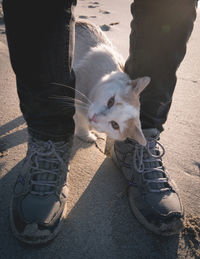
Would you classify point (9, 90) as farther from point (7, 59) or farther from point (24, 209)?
point (24, 209)

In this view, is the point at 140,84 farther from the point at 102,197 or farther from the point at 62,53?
the point at 102,197

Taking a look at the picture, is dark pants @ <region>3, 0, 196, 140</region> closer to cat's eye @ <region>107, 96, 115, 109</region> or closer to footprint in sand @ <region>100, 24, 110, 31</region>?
cat's eye @ <region>107, 96, 115, 109</region>

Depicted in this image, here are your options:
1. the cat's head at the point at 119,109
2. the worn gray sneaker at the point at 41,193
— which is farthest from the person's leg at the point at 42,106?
the cat's head at the point at 119,109

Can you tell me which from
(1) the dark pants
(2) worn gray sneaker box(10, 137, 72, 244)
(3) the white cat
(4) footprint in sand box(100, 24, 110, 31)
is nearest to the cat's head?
(3) the white cat

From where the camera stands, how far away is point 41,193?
1.05m

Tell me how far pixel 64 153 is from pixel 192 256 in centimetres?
84

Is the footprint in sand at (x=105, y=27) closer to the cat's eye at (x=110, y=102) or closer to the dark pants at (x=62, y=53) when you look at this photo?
the dark pants at (x=62, y=53)

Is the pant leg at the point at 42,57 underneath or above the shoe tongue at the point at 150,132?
above

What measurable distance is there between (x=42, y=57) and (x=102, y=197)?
2.69 ft

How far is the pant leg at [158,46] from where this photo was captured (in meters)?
1.08

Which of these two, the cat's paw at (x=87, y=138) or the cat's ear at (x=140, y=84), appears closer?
the cat's ear at (x=140, y=84)

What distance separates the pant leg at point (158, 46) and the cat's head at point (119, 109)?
17 cm

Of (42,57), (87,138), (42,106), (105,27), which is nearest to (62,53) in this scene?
(42,57)

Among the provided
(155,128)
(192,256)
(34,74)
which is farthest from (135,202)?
(34,74)
